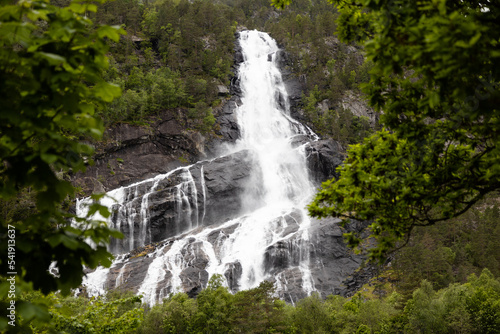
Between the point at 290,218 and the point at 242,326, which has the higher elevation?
the point at 290,218

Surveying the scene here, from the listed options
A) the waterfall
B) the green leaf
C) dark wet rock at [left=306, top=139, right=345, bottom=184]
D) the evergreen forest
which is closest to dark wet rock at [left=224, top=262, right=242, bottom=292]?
the waterfall

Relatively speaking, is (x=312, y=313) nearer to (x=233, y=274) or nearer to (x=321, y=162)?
(x=233, y=274)

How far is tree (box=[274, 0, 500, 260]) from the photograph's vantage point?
366 centimetres

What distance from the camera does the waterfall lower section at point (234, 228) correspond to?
105 feet

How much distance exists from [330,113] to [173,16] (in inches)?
1471

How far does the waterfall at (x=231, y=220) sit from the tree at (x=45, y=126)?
25.8 meters

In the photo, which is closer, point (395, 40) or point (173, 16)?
point (395, 40)

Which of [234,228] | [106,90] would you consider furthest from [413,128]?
[234,228]

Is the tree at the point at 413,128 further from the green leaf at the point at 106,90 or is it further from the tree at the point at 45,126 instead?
the tree at the point at 45,126

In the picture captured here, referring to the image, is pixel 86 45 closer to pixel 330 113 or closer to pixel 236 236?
pixel 236 236

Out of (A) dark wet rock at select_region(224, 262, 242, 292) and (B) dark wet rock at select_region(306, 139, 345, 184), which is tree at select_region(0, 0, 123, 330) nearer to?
(A) dark wet rock at select_region(224, 262, 242, 292)

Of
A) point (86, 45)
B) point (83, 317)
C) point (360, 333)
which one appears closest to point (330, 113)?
point (360, 333)

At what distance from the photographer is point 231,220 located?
40.2 metres

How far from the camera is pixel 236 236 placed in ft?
119
